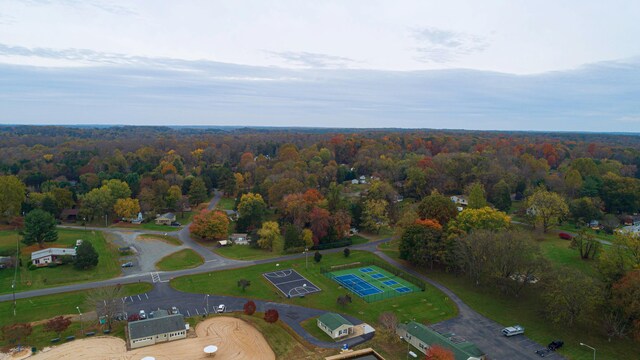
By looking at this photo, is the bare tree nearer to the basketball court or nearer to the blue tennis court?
the basketball court

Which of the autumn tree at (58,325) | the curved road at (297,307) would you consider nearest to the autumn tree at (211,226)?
the curved road at (297,307)

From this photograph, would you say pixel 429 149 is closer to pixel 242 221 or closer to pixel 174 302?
pixel 242 221

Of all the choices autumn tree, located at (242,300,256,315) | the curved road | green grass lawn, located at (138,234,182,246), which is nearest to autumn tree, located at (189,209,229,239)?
green grass lawn, located at (138,234,182,246)

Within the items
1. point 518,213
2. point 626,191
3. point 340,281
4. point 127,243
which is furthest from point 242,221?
point 626,191

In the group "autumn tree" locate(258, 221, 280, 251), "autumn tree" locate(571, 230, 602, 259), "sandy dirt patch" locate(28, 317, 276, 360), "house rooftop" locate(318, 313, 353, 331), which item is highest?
"autumn tree" locate(571, 230, 602, 259)

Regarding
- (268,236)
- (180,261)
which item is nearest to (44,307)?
(180,261)

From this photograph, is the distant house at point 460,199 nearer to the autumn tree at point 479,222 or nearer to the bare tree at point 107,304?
the autumn tree at point 479,222

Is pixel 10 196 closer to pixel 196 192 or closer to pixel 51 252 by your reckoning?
pixel 51 252
